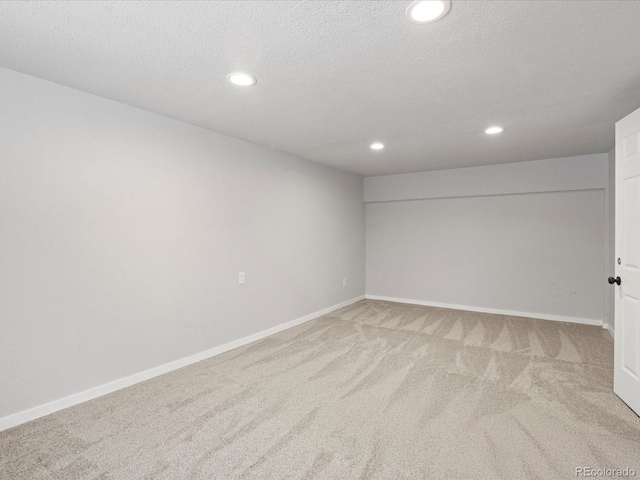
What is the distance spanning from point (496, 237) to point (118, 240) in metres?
5.15

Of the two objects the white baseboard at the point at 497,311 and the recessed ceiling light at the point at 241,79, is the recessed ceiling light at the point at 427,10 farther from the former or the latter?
the white baseboard at the point at 497,311

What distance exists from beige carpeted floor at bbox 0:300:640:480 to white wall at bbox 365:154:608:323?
1428 mm

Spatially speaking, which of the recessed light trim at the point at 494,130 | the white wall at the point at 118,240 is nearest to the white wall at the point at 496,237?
the recessed light trim at the point at 494,130

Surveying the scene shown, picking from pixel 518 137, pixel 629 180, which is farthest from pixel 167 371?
pixel 518 137

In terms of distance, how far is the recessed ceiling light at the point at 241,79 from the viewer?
2.27m

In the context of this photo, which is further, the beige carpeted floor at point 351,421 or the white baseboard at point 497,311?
the white baseboard at point 497,311

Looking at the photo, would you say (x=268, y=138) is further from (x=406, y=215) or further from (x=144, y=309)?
(x=406, y=215)

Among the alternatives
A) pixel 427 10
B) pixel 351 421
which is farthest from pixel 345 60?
pixel 351 421

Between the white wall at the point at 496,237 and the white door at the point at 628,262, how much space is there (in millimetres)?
2415

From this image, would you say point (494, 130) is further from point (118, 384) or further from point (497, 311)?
point (118, 384)

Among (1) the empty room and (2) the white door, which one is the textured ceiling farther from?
(2) the white door

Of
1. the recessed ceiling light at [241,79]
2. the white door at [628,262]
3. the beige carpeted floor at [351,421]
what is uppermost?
the recessed ceiling light at [241,79]

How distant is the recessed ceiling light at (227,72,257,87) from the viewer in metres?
2.27

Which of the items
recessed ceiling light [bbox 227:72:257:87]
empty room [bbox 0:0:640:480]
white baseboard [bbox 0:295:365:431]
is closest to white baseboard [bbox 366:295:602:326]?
empty room [bbox 0:0:640:480]
